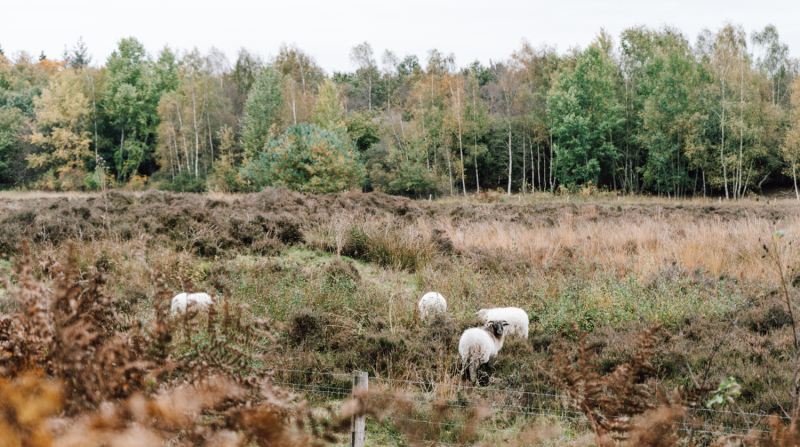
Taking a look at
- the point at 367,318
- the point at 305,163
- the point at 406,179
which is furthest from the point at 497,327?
the point at 406,179

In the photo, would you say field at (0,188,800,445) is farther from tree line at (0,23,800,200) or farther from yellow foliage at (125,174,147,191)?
yellow foliage at (125,174,147,191)

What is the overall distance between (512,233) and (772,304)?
5095 millimetres

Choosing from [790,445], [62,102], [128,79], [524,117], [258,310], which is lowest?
[258,310]

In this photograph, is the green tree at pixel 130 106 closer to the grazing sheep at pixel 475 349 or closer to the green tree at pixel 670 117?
the green tree at pixel 670 117

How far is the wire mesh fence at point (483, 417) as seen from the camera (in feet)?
11.9

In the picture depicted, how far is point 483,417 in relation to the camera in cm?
333

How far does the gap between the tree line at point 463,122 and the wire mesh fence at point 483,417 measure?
1973 centimetres

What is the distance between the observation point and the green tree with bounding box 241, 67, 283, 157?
3788cm

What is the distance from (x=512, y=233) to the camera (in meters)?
10.5

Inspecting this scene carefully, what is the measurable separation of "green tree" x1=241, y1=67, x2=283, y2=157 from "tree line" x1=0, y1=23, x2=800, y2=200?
12cm

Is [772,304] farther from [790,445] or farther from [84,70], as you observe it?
[84,70]

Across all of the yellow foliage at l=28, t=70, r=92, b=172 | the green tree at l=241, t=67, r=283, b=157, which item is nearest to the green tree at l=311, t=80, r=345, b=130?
the green tree at l=241, t=67, r=283, b=157

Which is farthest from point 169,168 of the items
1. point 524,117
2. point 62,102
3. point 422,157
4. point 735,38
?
point 735,38

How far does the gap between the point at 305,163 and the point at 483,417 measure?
20079 mm
